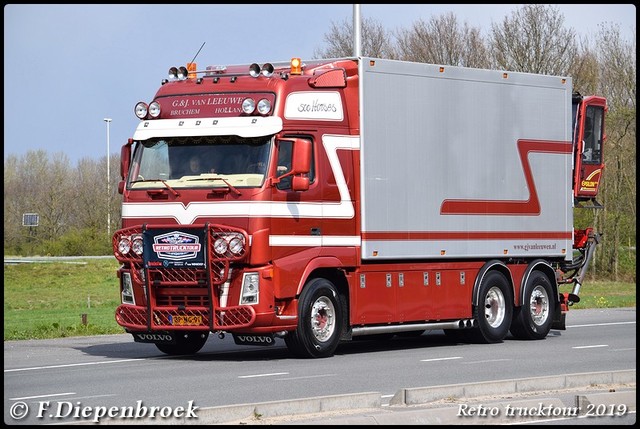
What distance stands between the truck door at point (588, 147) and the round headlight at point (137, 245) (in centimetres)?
882

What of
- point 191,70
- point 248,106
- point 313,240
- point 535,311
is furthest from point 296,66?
point 535,311

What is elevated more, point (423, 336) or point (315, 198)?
point (315, 198)

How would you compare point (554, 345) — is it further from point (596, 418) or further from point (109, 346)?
point (596, 418)

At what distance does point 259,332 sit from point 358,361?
1.45 meters

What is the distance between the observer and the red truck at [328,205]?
58.6ft

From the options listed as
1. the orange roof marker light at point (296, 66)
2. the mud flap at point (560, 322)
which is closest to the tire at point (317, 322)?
the orange roof marker light at point (296, 66)

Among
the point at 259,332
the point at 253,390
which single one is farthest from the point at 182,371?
the point at 253,390

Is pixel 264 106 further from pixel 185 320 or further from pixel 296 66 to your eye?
pixel 185 320

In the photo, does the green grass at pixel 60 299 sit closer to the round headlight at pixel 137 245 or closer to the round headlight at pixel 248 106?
the round headlight at pixel 137 245

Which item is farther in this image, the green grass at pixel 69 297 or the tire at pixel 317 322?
the green grass at pixel 69 297

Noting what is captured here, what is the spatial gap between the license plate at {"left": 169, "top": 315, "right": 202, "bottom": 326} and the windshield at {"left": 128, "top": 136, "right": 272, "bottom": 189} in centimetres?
183

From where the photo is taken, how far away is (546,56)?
53531mm

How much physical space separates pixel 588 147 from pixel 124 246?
9.52m

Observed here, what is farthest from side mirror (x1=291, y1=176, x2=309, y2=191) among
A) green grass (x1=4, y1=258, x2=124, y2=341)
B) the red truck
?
green grass (x1=4, y1=258, x2=124, y2=341)
